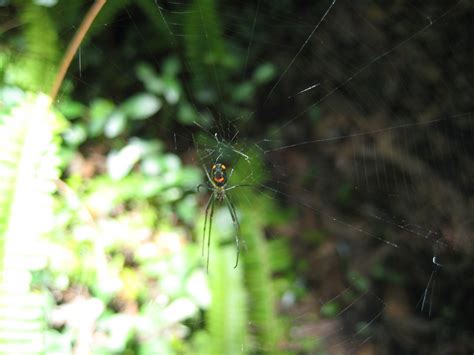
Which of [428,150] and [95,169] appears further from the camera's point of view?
[428,150]

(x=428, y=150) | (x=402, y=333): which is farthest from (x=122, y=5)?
(x=402, y=333)

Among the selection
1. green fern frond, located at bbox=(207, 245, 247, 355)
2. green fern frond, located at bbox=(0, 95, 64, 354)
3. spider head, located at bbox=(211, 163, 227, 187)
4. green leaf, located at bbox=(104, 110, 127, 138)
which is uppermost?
green leaf, located at bbox=(104, 110, 127, 138)

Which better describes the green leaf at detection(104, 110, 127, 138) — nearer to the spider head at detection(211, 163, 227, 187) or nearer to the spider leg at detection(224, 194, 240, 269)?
the spider head at detection(211, 163, 227, 187)

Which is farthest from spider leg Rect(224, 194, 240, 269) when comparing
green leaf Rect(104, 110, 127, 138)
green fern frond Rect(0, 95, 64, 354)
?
green fern frond Rect(0, 95, 64, 354)

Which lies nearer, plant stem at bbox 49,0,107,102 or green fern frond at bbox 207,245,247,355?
plant stem at bbox 49,0,107,102

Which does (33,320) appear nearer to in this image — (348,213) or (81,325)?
(81,325)

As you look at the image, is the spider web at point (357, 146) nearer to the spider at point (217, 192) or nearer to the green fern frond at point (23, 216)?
the spider at point (217, 192)
